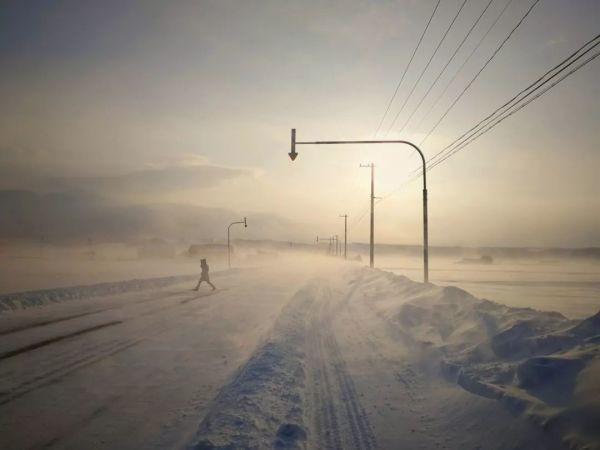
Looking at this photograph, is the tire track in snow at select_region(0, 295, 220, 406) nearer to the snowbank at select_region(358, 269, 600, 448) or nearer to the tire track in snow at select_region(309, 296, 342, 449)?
the tire track in snow at select_region(309, 296, 342, 449)

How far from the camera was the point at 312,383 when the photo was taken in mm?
6234

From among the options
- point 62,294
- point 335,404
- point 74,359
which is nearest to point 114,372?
point 74,359

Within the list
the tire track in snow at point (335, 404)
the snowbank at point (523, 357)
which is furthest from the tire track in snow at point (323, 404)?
the snowbank at point (523, 357)

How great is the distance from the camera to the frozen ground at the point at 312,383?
4.31 meters

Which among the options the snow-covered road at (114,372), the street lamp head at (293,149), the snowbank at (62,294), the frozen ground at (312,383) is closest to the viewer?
the frozen ground at (312,383)

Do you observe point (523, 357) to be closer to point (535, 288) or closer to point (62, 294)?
point (62, 294)

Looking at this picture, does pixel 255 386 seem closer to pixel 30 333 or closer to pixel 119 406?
pixel 119 406

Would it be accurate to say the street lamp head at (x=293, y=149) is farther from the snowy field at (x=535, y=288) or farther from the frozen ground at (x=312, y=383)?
the snowy field at (x=535, y=288)

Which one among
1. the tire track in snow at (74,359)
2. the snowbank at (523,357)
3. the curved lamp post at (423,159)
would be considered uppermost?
the curved lamp post at (423,159)

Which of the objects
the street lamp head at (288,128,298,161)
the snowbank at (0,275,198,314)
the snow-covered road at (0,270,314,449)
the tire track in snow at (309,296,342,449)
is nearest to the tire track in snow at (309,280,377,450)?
the tire track in snow at (309,296,342,449)

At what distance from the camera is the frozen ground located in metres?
→ 4.31

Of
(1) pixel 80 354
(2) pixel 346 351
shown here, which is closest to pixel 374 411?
(2) pixel 346 351

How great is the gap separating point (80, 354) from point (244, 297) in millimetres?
11223

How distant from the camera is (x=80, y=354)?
776 cm
